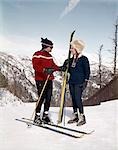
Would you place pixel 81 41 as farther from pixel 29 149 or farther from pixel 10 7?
pixel 29 149

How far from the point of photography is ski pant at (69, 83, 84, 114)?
8.20ft

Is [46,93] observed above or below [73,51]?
below

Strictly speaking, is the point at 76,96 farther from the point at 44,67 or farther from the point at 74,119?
the point at 44,67

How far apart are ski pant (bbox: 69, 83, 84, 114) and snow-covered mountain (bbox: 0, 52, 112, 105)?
4cm

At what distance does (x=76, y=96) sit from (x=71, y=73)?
13cm

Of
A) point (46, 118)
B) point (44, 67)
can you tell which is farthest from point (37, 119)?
point (44, 67)

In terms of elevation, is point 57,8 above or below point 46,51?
above

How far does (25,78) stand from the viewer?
2.58m

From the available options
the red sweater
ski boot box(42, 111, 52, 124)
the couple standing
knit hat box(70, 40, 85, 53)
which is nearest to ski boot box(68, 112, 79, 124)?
the couple standing

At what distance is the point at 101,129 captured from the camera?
2.47 metres

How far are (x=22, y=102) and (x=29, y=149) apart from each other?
1.08ft

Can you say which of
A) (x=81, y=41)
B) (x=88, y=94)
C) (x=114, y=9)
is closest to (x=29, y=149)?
(x=88, y=94)

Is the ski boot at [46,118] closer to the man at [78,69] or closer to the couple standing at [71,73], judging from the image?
the couple standing at [71,73]

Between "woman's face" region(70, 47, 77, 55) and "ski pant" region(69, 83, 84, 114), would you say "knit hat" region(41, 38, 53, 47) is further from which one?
"ski pant" region(69, 83, 84, 114)
